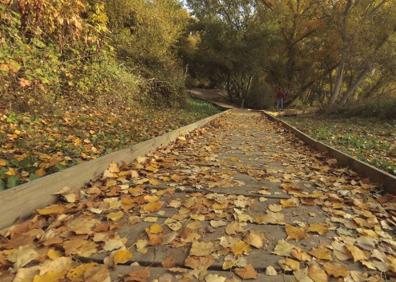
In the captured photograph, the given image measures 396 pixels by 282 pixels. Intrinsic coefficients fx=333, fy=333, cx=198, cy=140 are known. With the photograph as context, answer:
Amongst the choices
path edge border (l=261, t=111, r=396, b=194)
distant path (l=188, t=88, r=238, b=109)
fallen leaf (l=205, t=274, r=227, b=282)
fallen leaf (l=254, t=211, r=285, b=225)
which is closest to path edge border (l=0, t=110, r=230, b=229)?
fallen leaf (l=205, t=274, r=227, b=282)

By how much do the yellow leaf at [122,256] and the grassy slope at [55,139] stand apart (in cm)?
139

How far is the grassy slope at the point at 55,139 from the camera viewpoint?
3.37 m

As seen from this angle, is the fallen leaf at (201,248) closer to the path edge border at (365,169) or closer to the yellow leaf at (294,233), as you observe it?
the yellow leaf at (294,233)

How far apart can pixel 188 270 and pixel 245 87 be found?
27.8 metres

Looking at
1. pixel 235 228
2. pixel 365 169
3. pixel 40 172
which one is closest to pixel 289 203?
pixel 235 228

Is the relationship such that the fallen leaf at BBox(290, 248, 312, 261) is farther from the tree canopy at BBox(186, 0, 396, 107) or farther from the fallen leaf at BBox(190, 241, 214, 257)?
the tree canopy at BBox(186, 0, 396, 107)

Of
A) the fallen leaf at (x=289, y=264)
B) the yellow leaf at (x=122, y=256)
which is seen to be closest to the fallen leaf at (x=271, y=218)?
the fallen leaf at (x=289, y=264)

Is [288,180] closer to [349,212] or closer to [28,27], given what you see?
[349,212]

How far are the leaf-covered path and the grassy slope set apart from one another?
0.58 meters

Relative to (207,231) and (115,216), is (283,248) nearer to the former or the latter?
(207,231)

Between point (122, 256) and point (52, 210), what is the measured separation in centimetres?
90

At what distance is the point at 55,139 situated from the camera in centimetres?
477

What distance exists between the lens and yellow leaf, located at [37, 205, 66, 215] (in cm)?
251

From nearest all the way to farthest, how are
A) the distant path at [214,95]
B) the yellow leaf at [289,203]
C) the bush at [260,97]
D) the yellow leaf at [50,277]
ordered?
the yellow leaf at [50,277] → the yellow leaf at [289,203] → the bush at [260,97] → the distant path at [214,95]
